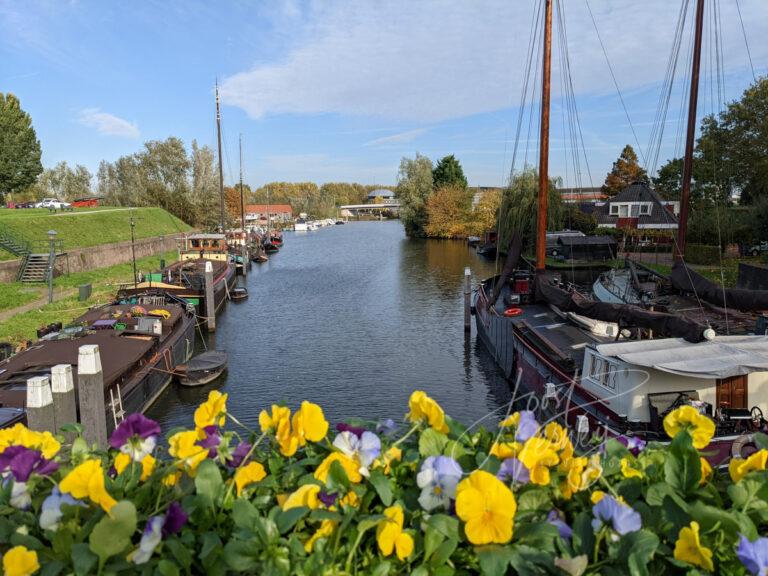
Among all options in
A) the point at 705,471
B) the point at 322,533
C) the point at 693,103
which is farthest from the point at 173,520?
the point at 693,103

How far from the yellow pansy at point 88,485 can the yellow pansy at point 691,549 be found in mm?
2031

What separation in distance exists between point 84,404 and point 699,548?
10874 mm

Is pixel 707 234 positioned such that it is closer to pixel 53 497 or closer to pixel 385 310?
pixel 385 310

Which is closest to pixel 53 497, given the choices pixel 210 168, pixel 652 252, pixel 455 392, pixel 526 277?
pixel 455 392

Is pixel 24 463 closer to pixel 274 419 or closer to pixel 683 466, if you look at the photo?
pixel 274 419

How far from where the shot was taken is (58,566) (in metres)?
1.95

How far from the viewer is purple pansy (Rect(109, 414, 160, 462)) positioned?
7.96ft

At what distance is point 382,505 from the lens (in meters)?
2.21

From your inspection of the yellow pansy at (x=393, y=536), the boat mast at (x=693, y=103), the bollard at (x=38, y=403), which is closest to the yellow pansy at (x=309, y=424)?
the yellow pansy at (x=393, y=536)

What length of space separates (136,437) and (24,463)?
426mm

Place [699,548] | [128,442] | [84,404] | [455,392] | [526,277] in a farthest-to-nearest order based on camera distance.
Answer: [526,277] → [455,392] → [84,404] → [128,442] → [699,548]

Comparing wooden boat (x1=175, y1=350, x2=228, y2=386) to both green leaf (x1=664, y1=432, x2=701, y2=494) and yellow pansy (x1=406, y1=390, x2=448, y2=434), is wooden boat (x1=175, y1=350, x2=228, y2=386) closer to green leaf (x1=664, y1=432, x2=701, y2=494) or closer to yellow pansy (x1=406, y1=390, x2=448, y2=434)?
yellow pansy (x1=406, y1=390, x2=448, y2=434)

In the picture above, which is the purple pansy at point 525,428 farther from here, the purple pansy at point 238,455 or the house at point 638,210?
the house at point 638,210

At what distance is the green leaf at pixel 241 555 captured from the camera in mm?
1899
